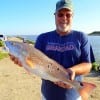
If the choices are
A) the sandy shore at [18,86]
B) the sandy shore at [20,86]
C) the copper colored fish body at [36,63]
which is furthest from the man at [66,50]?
the sandy shore at [18,86]

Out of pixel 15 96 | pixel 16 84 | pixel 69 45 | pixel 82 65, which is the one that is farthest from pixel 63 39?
pixel 16 84

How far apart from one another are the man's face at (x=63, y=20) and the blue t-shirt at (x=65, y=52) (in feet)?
0.32

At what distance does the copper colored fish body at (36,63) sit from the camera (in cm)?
404

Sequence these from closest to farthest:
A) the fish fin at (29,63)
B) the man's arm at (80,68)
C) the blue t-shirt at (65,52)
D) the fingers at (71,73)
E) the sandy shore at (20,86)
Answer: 1. the fish fin at (29,63)
2. the fingers at (71,73)
3. the man's arm at (80,68)
4. the blue t-shirt at (65,52)
5. the sandy shore at (20,86)

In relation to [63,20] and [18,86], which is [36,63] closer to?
[63,20]

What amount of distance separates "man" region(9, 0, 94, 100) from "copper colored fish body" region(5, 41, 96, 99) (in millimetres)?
274

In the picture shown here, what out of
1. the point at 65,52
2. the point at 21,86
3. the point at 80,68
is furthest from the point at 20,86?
the point at 80,68

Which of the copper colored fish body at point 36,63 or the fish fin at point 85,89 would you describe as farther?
the fish fin at point 85,89

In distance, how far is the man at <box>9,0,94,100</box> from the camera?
4.54 meters

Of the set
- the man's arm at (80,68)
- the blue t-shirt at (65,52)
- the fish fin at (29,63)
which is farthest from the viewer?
the blue t-shirt at (65,52)

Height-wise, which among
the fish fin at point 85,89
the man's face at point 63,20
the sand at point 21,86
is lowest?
the sand at point 21,86

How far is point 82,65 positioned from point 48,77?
0.63 meters

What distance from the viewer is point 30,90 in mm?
10961

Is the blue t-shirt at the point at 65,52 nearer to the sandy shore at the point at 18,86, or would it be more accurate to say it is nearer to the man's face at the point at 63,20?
the man's face at the point at 63,20
